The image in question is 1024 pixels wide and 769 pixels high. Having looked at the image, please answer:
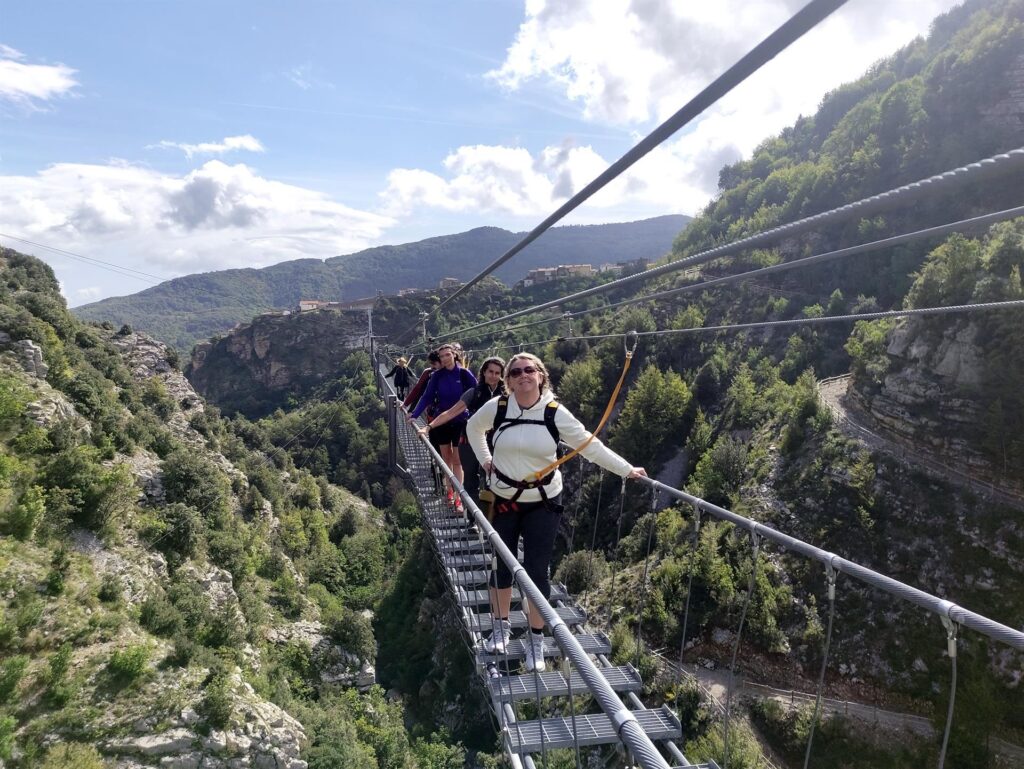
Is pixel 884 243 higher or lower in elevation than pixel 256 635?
higher

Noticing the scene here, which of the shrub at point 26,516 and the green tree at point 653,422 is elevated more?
the shrub at point 26,516

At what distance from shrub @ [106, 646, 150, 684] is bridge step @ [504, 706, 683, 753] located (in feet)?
31.7

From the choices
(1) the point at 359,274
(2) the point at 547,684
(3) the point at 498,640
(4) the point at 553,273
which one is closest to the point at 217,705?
(3) the point at 498,640

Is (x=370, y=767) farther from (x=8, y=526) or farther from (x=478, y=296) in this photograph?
(x=478, y=296)

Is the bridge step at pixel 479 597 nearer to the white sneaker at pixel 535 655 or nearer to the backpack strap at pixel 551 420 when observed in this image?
the white sneaker at pixel 535 655

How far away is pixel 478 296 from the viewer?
221ft

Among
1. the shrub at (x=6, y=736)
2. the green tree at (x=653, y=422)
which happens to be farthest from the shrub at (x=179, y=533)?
the green tree at (x=653, y=422)

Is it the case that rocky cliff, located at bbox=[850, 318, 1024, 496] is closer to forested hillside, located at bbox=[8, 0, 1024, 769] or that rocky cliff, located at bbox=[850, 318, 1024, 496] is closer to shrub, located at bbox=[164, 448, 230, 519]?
forested hillside, located at bbox=[8, 0, 1024, 769]

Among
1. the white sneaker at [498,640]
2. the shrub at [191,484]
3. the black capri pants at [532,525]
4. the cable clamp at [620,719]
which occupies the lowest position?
the shrub at [191,484]

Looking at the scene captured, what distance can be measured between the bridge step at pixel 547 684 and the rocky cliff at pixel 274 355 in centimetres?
6281

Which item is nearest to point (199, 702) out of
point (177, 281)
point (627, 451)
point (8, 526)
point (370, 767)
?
point (8, 526)

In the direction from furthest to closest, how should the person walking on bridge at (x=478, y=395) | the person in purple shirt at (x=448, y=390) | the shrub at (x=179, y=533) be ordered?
the shrub at (x=179, y=533)
the person in purple shirt at (x=448, y=390)
the person walking on bridge at (x=478, y=395)

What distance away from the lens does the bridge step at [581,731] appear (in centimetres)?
293

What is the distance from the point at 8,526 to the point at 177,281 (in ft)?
493
